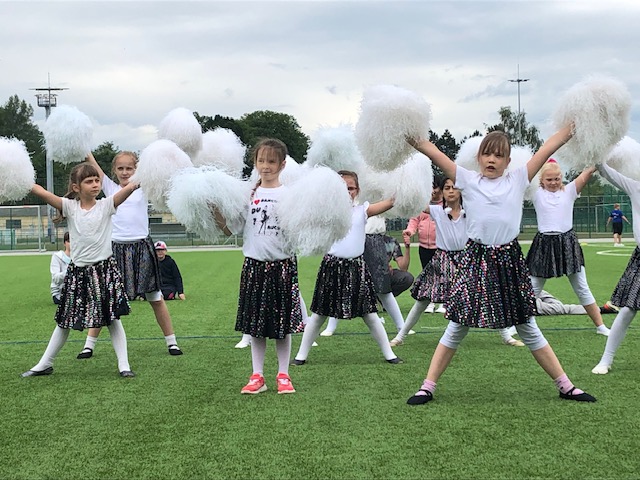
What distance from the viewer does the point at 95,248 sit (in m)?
5.70

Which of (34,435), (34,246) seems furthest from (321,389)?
(34,246)

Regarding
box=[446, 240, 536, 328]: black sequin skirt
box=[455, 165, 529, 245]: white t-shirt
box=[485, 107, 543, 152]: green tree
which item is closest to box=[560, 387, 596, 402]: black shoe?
box=[446, 240, 536, 328]: black sequin skirt

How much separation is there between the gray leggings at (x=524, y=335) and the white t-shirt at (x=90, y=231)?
2663 mm

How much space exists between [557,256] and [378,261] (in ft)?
5.81

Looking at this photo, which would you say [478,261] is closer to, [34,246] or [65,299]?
[65,299]

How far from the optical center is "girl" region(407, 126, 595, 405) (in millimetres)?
4680

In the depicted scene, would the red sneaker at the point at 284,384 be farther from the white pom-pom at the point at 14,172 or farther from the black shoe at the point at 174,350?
the white pom-pom at the point at 14,172

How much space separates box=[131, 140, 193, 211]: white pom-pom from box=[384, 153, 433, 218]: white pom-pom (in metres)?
1.70

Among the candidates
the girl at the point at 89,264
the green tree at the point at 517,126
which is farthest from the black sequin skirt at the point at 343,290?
the green tree at the point at 517,126

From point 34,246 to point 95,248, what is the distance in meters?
33.4

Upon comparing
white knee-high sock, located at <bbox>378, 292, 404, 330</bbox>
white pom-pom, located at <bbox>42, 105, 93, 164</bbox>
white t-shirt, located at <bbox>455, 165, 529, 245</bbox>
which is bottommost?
white knee-high sock, located at <bbox>378, 292, 404, 330</bbox>

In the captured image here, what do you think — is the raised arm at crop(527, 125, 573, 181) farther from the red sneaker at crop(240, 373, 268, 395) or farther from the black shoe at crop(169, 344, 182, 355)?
the black shoe at crop(169, 344, 182, 355)

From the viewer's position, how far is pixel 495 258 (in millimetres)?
4719

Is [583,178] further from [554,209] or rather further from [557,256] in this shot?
[557,256]
